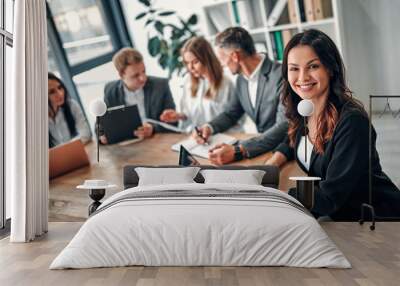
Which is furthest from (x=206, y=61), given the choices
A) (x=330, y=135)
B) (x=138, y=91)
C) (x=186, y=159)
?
(x=330, y=135)

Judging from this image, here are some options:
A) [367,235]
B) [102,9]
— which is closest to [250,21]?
[102,9]

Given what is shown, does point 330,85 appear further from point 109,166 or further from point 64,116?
point 64,116

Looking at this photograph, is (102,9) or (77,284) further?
(102,9)

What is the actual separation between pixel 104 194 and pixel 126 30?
1.97m

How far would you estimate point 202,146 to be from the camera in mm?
6730

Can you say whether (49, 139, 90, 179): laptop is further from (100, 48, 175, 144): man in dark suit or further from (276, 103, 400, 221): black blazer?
(276, 103, 400, 221): black blazer

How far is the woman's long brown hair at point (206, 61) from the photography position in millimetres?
6707

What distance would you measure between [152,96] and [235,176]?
144 cm

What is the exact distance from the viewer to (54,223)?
6559 mm

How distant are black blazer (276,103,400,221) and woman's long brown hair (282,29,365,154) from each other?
0.07 m

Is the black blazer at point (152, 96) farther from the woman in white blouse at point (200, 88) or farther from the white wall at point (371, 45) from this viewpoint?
the white wall at point (371, 45)

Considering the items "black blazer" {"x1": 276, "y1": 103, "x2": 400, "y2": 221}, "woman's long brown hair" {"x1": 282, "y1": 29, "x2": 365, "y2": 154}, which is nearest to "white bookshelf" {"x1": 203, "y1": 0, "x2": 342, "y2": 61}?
"woman's long brown hair" {"x1": 282, "y1": 29, "x2": 365, "y2": 154}

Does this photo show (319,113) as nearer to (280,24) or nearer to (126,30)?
(280,24)

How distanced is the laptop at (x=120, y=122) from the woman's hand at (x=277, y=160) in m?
1.58
